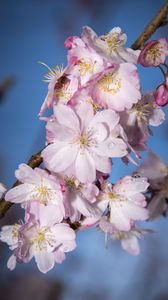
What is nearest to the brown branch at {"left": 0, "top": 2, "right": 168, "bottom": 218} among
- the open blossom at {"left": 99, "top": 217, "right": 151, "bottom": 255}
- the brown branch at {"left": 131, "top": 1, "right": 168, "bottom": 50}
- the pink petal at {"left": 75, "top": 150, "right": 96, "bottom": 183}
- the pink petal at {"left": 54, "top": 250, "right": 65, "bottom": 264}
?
the brown branch at {"left": 131, "top": 1, "right": 168, "bottom": 50}

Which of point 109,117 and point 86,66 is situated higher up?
point 86,66

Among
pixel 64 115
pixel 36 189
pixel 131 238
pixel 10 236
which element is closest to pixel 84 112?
pixel 64 115

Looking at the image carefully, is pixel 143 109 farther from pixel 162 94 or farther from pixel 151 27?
pixel 151 27

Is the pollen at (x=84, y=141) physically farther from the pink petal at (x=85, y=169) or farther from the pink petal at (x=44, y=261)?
the pink petal at (x=44, y=261)

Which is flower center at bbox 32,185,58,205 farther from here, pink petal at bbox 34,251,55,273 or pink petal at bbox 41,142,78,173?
pink petal at bbox 34,251,55,273

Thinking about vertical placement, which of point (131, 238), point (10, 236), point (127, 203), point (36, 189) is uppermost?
point (36, 189)

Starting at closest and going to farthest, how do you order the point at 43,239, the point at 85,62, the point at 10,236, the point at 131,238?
the point at 85,62 → the point at 43,239 → the point at 10,236 → the point at 131,238

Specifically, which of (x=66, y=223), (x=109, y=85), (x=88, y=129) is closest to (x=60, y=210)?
(x=66, y=223)

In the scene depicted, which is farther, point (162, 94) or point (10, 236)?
point (10, 236)
